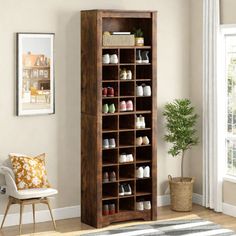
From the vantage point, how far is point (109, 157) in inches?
273

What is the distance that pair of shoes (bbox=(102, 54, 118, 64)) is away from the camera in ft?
21.9

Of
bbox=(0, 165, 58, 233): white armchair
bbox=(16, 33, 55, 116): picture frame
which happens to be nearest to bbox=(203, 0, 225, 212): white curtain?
bbox=(16, 33, 55, 116): picture frame

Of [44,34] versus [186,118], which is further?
[186,118]

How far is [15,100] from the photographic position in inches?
260

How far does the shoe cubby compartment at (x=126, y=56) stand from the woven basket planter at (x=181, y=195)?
153cm

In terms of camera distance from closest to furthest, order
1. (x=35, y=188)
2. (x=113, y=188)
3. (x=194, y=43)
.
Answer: (x=35, y=188) < (x=113, y=188) < (x=194, y=43)

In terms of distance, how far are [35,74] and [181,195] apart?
2.19 metres

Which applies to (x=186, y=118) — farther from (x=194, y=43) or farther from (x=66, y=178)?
(x=66, y=178)

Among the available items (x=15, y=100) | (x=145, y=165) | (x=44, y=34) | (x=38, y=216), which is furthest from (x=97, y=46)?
(x=38, y=216)

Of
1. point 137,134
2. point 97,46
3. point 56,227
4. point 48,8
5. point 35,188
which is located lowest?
point 56,227

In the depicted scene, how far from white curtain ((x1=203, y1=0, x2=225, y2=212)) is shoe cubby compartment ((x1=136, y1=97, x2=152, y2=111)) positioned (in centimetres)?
77

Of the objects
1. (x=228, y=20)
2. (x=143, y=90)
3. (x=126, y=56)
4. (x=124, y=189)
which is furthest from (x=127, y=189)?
(x=228, y=20)

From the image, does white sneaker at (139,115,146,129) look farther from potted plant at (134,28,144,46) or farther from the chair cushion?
the chair cushion

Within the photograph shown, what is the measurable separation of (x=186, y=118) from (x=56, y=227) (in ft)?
6.36
